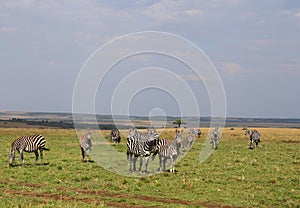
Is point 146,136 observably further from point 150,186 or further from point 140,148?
point 150,186

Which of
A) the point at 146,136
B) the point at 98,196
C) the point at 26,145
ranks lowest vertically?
the point at 98,196

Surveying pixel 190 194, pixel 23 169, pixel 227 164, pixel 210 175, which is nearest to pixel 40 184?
pixel 23 169

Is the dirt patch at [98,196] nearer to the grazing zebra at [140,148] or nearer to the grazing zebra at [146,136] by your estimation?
the grazing zebra at [140,148]

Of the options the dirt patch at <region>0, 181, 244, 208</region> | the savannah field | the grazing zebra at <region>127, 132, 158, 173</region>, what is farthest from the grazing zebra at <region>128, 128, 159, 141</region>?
the dirt patch at <region>0, 181, 244, 208</region>

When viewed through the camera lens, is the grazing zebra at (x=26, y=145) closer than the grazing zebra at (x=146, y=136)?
No

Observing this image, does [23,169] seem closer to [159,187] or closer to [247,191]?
[159,187]

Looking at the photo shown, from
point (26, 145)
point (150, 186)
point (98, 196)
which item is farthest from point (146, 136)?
point (98, 196)

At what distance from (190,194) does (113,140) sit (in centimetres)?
2886

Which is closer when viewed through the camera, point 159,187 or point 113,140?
point 159,187

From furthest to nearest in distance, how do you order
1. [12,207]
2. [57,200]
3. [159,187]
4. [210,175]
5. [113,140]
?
[113,140] < [210,175] < [159,187] < [57,200] < [12,207]

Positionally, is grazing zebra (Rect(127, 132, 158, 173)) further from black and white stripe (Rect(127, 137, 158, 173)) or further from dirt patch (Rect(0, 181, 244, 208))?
dirt patch (Rect(0, 181, 244, 208))

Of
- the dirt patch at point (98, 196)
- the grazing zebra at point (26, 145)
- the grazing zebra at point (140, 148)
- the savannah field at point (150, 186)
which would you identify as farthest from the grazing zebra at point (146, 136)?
the dirt patch at point (98, 196)

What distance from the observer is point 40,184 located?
1761cm

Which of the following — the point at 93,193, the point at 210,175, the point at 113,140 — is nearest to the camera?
the point at 93,193
